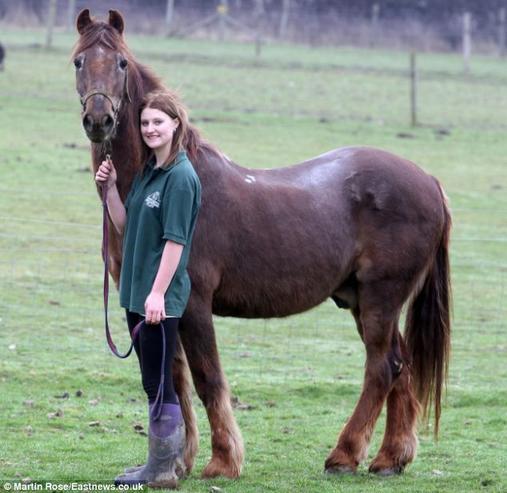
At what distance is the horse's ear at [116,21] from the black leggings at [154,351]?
1.50 meters

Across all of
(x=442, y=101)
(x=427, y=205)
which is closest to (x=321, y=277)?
(x=427, y=205)

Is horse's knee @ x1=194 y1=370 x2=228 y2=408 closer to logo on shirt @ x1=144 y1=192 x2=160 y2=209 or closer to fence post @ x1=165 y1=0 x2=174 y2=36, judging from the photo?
logo on shirt @ x1=144 y1=192 x2=160 y2=209

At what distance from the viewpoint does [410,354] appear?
730 centimetres

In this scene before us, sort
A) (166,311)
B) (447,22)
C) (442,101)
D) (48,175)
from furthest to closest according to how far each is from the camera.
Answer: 1. (447,22)
2. (442,101)
3. (48,175)
4. (166,311)

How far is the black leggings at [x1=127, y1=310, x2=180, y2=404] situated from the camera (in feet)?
19.4

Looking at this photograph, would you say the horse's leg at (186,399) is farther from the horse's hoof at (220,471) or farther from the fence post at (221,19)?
the fence post at (221,19)

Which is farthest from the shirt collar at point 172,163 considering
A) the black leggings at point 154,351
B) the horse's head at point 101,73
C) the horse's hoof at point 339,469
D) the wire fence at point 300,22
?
the wire fence at point 300,22

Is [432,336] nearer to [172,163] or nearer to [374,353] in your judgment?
[374,353]

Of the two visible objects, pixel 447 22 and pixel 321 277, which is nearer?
pixel 321 277

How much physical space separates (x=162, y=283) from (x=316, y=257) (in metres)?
1.34

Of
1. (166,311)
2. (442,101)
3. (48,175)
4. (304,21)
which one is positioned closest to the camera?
(166,311)

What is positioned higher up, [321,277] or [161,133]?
[161,133]

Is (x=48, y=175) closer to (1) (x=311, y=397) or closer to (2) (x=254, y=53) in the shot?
(1) (x=311, y=397)

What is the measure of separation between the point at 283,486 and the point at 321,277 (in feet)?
4.07
